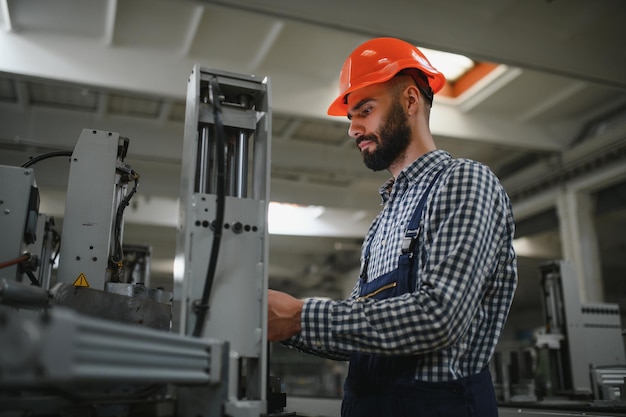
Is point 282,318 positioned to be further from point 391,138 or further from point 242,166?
point 391,138

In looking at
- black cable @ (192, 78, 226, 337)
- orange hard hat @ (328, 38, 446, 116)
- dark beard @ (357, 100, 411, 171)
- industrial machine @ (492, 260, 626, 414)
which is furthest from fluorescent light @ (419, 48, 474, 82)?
black cable @ (192, 78, 226, 337)

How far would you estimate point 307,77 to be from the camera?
15.1ft

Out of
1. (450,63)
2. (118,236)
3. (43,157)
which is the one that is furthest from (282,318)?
(450,63)

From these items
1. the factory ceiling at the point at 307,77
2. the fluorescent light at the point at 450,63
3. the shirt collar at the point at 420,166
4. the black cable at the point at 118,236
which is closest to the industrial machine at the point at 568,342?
the factory ceiling at the point at 307,77

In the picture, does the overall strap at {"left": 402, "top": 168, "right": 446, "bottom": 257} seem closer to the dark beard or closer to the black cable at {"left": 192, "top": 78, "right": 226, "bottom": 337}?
the dark beard

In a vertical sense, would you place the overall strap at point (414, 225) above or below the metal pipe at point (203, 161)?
below

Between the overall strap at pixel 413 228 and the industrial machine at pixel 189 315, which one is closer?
the industrial machine at pixel 189 315

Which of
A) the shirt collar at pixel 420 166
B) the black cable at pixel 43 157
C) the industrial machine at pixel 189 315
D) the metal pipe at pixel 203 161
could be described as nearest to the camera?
the industrial machine at pixel 189 315

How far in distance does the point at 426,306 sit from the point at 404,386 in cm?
21

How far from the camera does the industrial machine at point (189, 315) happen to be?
0.65 meters

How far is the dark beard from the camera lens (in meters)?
1.50

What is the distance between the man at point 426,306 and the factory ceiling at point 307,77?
2297 mm

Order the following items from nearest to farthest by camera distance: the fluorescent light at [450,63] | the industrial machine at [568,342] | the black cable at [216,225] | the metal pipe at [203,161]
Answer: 1. the black cable at [216,225]
2. the metal pipe at [203,161]
3. the industrial machine at [568,342]
4. the fluorescent light at [450,63]

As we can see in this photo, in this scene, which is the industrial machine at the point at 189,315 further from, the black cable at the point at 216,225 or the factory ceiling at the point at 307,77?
the factory ceiling at the point at 307,77
